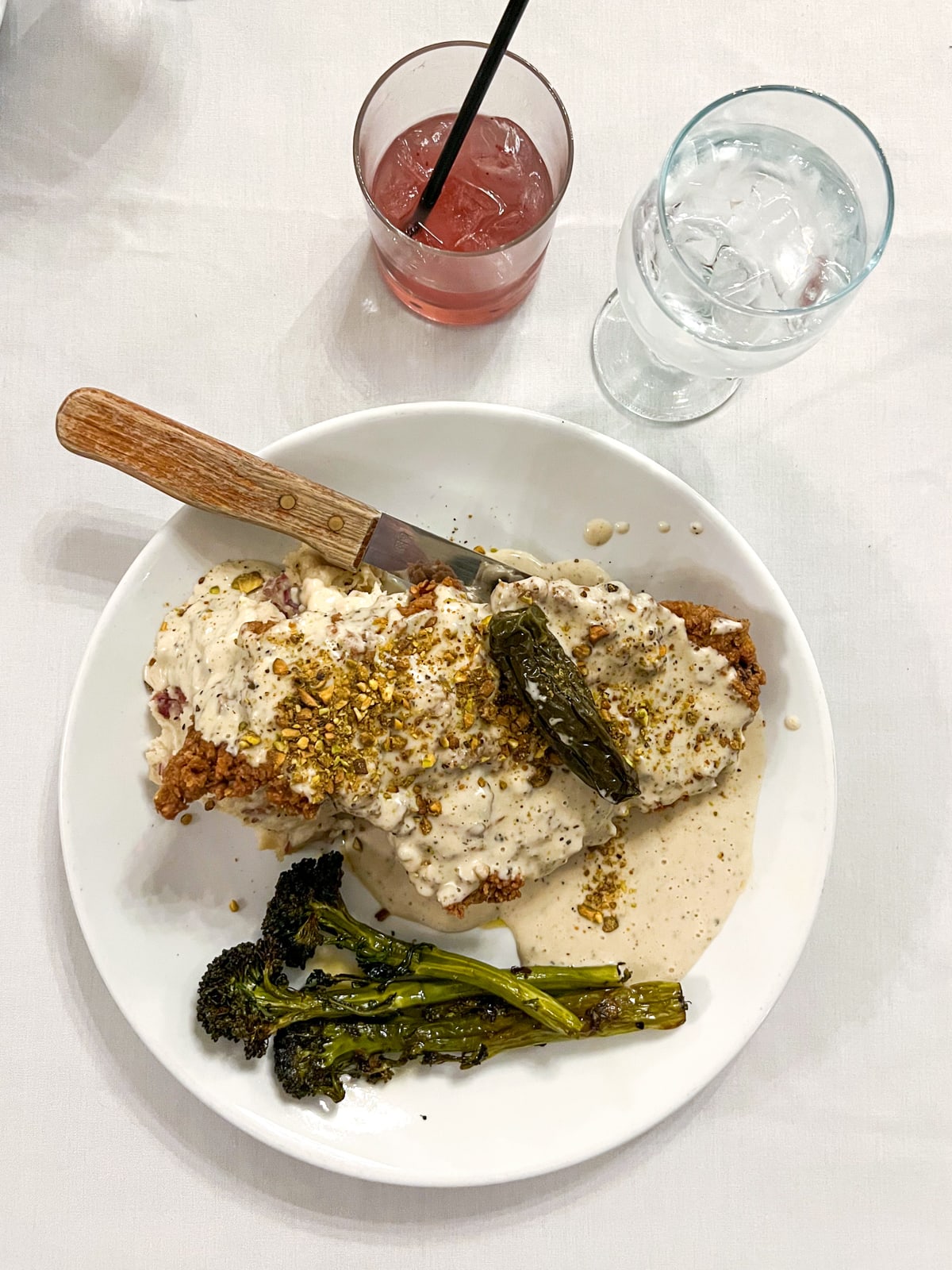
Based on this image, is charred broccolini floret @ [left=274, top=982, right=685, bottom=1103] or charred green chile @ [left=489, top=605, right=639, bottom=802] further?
charred broccolini floret @ [left=274, top=982, right=685, bottom=1103]

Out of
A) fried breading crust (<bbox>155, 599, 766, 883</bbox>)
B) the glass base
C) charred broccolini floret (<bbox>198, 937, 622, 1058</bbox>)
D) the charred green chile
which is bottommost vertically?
charred broccolini floret (<bbox>198, 937, 622, 1058</bbox>)

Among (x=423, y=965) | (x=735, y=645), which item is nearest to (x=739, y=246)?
(x=735, y=645)

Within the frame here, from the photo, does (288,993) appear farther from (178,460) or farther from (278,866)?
(178,460)

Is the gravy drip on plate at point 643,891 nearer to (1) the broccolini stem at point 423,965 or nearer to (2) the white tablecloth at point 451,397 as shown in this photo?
(1) the broccolini stem at point 423,965

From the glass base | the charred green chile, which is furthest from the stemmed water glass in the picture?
the charred green chile

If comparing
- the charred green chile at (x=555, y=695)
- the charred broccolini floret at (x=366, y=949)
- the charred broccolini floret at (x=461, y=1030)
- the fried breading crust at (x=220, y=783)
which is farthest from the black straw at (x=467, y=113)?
the charred broccolini floret at (x=461, y=1030)

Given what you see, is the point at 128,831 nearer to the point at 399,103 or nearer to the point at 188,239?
the point at 188,239

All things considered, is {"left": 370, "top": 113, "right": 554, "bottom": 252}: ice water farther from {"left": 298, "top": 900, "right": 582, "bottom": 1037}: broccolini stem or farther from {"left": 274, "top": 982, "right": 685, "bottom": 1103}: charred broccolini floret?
{"left": 274, "top": 982, "right": 685, "bottom": 1103}: charred broccolini floret
